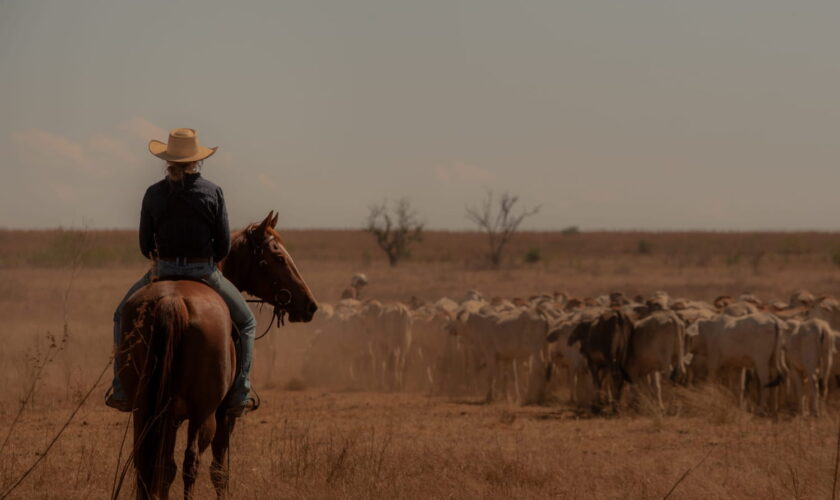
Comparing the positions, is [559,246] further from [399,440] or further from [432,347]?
[399,440]

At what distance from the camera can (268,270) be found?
342 inches

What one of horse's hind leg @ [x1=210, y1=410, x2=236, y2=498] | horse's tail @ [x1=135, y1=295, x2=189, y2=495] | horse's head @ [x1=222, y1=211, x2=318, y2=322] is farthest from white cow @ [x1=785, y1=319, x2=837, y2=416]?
horse's tail @ [x1=135, y1=295, x2=189, y2=495]

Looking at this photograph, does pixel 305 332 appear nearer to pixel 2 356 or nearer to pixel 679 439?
pixel 2 356

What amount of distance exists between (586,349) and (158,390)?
11.0 meters

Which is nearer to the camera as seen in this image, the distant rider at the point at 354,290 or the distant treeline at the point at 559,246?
the distant rider at the point at 354,290

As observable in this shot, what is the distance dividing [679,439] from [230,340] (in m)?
7.69

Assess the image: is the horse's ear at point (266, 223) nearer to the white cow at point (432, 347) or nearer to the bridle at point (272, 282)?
the bridle at point (272, 282)

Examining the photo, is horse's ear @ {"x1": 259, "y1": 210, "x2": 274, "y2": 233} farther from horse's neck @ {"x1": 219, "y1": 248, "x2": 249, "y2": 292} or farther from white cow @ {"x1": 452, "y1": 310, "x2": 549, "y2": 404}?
white cow @ {"x1": 452, "y1": 310, "x2": 549, "y2": 404}

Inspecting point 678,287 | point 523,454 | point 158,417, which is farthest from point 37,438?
point 678,287

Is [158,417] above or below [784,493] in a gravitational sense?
above

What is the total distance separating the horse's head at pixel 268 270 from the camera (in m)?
8.67

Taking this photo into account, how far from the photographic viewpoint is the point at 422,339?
22.2 metres

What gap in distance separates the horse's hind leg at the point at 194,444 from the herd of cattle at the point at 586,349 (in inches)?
388

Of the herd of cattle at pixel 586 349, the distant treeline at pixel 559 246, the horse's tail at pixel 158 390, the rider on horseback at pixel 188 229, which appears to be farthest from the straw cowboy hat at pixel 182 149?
the distant treeline at pixel 559 246
